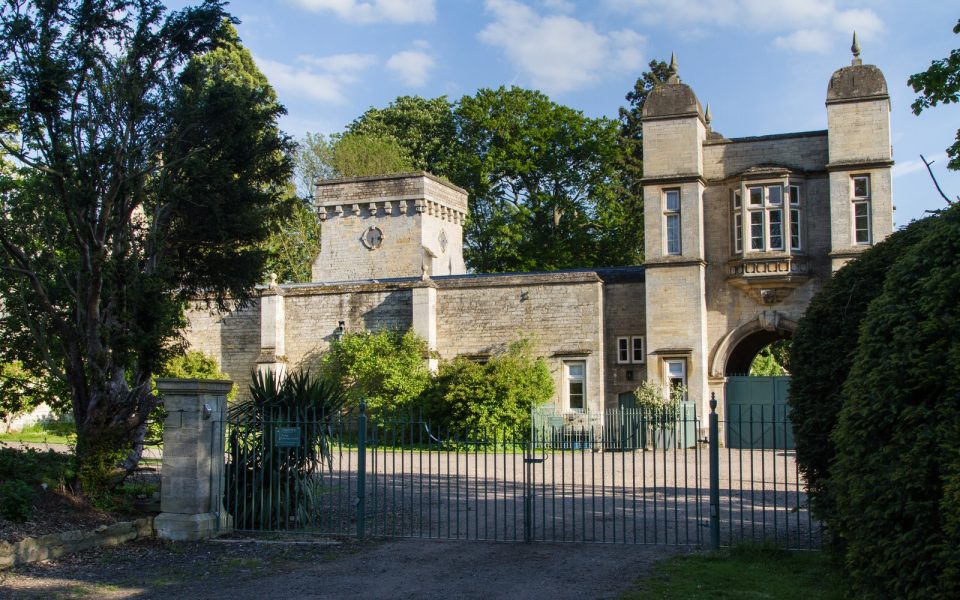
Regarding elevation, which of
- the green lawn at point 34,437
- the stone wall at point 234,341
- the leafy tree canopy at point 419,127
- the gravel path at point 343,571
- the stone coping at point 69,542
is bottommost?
the gravel path at point 343,571

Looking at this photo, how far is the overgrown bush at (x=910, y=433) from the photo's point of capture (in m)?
5.67

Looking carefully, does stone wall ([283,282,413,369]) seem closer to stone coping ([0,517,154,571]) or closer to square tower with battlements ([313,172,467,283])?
square tower with battlements ([313,172,467,283])

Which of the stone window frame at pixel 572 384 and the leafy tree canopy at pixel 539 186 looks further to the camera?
the leafy tree canopy at pixel 539 186

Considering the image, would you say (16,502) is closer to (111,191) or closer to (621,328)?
(111,191)

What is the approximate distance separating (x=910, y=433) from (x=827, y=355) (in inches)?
134

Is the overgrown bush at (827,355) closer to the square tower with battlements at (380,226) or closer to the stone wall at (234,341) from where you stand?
the stone wall at (234,341)

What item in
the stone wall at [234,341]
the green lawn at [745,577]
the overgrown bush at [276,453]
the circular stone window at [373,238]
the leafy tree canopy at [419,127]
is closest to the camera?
the green lawn at [745,577]

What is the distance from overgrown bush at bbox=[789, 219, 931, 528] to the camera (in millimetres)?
9062

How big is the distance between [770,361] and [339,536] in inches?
1382

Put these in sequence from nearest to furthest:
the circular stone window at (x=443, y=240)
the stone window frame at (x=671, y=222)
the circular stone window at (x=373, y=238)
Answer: the stone window frame at (x=671, y=222)
the circular stone window at (x=373, y=238)
the circular stone window at (x=443, y=240)

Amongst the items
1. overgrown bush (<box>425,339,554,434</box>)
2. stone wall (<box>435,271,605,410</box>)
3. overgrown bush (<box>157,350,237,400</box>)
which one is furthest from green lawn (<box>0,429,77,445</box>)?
stone wall (<box>435,271,605,410</box>)

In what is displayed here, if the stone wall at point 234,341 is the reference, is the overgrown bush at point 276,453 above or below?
below

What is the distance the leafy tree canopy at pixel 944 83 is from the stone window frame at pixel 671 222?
1260cm

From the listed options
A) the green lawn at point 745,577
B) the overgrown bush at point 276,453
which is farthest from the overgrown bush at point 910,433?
the overgrown bush at point 276,453
